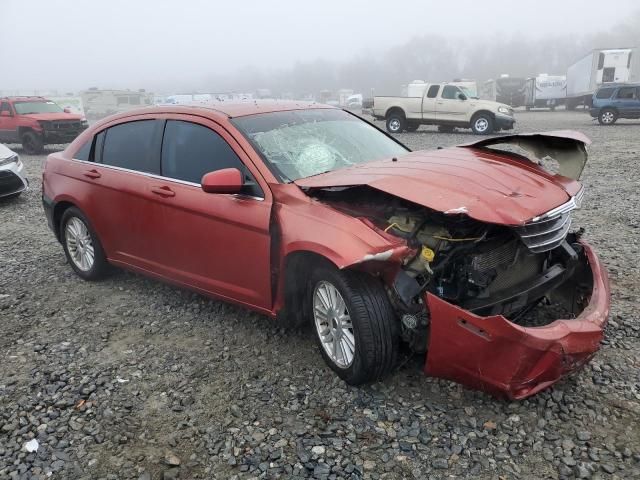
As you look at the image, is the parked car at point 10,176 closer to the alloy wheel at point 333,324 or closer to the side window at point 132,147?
the side window at point 132,147

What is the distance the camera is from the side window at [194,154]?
12.0 ft

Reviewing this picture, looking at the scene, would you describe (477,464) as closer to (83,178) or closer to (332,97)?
(83,178)

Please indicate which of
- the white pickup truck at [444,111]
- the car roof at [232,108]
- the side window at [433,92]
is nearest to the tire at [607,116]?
the white pickup truck at [444,111]

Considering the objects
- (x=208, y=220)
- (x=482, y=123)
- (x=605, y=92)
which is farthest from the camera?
(x=605, y=92)

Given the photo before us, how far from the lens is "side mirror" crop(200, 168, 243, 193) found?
3.34m

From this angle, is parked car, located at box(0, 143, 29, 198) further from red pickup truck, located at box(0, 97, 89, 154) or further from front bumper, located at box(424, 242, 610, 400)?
front bumper, located at box(424, 242, 610, 400)

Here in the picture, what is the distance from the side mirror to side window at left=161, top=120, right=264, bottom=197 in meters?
0.13

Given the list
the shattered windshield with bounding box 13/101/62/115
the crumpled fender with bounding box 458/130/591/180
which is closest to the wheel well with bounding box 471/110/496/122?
the shattered windshield with bounding box 13/101/62/115

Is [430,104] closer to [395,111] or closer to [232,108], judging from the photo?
[395,111]

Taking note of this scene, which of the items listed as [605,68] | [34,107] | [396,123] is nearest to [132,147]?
[34,107]

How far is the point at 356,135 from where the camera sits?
4270 millimetres

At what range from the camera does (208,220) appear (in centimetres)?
369

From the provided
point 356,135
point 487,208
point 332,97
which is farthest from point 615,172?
point 332,97

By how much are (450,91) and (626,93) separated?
7878 millimetres
